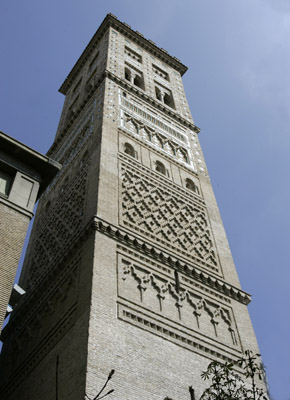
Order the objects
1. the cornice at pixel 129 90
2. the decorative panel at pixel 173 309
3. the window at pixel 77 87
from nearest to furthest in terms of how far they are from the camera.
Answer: the decorative panel at pixel 173 309 < the cornice at pixel 129 90 < the window at pixel 77 87

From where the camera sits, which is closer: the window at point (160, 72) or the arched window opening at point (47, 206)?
the arched window opening at point (47, 206)

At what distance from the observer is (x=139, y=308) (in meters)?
8.23

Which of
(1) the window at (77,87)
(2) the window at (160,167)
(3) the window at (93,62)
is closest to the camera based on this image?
(2) the window at (160,167)

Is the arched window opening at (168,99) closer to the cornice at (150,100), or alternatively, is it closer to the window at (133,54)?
the window at (133,54)

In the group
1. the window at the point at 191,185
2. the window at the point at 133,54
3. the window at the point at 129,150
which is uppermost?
the window at the point at 133,54

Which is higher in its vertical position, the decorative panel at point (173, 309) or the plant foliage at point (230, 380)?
the decorative panel at point (173, 309)

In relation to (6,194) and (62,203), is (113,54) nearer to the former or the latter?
(62,203)

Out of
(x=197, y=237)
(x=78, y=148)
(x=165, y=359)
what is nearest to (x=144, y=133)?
(x=78, y=148)

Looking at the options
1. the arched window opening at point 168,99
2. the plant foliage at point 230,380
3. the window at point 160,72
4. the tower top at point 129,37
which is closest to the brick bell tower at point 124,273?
the plant foliage at point 230,380

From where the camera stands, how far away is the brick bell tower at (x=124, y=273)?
7.35 meters

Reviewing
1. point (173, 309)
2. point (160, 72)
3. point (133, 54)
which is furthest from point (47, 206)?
point (160, 72)

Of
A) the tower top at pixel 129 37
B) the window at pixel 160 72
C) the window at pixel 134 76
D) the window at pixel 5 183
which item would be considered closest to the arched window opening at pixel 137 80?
the window at pixel 134 76

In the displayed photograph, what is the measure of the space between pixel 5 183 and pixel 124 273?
2.40 meters

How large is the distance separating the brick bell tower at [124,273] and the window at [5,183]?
1645mm
